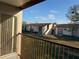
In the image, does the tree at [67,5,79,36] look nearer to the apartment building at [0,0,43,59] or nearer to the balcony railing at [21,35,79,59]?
the apartment building at [0,0,43,59]

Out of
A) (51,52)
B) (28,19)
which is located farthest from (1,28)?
(28,19)

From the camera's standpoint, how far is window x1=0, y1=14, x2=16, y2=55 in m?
3.87

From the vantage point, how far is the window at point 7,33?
3867 mm

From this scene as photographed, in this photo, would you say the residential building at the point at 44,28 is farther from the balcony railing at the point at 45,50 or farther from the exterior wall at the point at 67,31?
the balcony railing at the point at 45,50

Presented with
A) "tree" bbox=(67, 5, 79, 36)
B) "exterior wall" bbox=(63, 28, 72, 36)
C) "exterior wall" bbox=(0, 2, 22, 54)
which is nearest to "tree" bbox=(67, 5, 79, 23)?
"tree" bbox=(67, 5, 79, 36)

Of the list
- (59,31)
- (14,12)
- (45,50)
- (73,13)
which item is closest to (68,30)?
(59,31)

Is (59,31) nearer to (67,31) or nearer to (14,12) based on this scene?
(67,31)

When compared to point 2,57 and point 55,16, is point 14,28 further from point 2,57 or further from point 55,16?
point 55,16

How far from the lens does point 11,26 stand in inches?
167

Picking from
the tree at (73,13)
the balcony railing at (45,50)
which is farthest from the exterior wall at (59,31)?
the balcony railing at (45,50)

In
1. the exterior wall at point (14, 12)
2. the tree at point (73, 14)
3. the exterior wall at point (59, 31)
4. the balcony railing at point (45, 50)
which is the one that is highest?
the tree at point (73, 14)

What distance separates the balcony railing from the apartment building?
0.30 m

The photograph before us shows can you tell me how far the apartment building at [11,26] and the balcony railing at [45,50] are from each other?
302mm

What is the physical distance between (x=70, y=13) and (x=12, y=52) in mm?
25846
